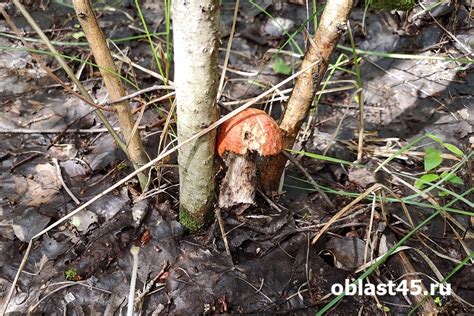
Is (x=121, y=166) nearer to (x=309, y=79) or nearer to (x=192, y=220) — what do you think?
(x=192, y=220)

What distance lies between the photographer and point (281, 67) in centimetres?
273

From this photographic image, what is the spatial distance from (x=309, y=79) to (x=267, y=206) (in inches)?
28.1

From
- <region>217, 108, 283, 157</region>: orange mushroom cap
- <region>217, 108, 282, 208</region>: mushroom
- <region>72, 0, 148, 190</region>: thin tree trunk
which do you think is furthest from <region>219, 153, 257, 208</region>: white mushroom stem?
<region>72, 0, 148, 190</region>: thin tree trunk

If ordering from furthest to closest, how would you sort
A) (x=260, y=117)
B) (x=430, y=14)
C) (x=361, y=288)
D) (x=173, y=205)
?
(x=430, y=14) → (x=173, y=205) → (x=361, y=288) → (x=260, y=117)

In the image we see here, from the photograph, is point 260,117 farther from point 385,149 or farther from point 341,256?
point 385,149

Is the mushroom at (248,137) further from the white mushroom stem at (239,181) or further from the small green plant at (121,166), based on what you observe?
the small green plant at (121,166)

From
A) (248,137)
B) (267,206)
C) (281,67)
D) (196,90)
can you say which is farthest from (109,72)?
(281,67)

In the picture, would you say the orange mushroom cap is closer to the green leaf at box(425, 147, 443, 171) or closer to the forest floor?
the forest floor

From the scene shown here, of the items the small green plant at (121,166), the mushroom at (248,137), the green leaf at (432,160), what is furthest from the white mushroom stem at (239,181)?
the green leaf at (432,160)

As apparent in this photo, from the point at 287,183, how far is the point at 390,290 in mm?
757

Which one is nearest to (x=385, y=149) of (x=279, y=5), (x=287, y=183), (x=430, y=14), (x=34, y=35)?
(x=287, y=183)

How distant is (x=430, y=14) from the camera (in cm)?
275

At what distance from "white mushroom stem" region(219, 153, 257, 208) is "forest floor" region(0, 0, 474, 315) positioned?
96mm

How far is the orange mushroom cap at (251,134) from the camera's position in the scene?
1490 millimetres
